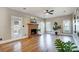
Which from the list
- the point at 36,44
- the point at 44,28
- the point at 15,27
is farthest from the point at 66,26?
the point at 15,27

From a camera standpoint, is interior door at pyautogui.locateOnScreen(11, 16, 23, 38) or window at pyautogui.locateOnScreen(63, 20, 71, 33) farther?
window at pyautogui.locateOnScreen(63, 20, 71, 33)

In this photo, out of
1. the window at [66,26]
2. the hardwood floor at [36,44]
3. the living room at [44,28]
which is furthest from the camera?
the window at [66,26]

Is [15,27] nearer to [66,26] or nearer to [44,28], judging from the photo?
[44,28]

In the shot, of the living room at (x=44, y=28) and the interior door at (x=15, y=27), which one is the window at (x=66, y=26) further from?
the interior door at (x=15, y=27)

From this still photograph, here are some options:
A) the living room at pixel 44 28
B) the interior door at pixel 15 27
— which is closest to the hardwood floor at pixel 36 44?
the living room at pixel 44 28

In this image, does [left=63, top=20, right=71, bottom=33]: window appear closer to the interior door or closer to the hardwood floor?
the hardwood floor

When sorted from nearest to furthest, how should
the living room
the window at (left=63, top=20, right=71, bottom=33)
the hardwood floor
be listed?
the hardwood floor < the living room < the window at (left=63, top=20, right=71, bottom=33)

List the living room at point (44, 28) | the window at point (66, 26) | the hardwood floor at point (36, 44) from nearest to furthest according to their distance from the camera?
the hardwood floor at point (36, 44) < the living room at point (44, 28) < the window at point (66, 26)

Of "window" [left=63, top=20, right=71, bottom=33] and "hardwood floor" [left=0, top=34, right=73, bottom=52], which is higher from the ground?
"window" [left=63, top=20, right=71, bottom=33]

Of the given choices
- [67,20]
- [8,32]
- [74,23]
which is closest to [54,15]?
[67,20]

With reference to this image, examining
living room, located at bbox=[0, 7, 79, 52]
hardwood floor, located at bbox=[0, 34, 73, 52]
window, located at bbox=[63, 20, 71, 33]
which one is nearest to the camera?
hardwood floor, located at bbox=[0, 34, 73, 52]

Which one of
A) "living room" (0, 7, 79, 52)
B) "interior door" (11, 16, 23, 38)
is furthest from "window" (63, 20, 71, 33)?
"interior door" (11, 16, 23, 38)
